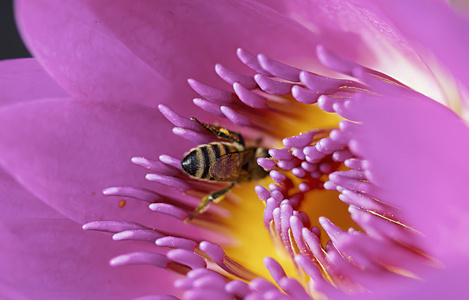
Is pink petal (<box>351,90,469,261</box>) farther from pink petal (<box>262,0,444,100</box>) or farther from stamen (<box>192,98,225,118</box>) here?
stamen (<box>192,98,225,118</box>)

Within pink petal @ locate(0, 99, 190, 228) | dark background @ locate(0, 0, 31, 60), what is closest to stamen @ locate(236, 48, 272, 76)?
pink petal @ locate(0, 99, 190, 228)

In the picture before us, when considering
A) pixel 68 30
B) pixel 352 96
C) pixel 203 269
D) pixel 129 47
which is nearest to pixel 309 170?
pixel 352 96

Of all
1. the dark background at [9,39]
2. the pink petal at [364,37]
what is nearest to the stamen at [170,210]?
the pink petal at [364,37]

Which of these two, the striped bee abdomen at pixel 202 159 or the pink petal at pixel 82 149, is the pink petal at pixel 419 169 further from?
the pink petal at pixel 82 149

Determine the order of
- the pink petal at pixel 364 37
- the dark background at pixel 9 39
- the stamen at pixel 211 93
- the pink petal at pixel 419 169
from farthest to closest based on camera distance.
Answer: the dark background at pixel 9 39
the stamen at pixel 211 93
the pink petal at pixel 364 37
the pink petal at pixel 419 169

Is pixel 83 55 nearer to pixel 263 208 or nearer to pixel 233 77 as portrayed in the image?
pixel 233 77

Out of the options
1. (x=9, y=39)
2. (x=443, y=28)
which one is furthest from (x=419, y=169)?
(x=9, y=39)

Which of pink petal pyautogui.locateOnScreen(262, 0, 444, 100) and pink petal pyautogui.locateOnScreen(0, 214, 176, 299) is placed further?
pink petal pyautogui.locateOnScreen(0, 214, 176, 299)
